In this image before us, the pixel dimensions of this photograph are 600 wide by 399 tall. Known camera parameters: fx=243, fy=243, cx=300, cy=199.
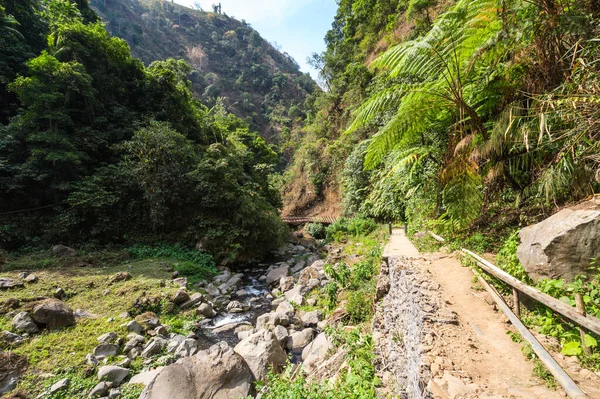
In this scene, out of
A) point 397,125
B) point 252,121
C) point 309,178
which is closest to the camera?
point 397,125

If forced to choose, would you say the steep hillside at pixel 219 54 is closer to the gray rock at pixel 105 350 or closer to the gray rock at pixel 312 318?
the gray rock at pixel 312 318

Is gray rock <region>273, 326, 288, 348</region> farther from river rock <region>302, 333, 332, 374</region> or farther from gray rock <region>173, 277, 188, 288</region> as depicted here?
gray rock <region>173, 277, 188, 288</region>

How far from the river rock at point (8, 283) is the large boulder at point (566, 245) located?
378 inches

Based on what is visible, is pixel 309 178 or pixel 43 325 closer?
pixel 43 325

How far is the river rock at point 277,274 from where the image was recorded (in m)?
8.84

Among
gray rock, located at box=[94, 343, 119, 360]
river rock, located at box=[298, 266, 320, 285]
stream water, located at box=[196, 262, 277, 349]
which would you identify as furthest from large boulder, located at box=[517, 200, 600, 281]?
gray rock, located at box=[94, 343, 119, 360]

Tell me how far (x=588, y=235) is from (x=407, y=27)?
17.2 m

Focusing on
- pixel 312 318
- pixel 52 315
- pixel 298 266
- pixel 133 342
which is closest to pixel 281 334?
pixel 312 318

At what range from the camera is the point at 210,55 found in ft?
162

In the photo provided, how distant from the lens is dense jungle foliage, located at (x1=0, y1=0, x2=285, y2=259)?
880 centimetres

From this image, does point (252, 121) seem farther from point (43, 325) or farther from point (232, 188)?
point (43, 325)

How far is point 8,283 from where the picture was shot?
5621mm

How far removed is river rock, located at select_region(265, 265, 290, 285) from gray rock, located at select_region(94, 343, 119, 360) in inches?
196

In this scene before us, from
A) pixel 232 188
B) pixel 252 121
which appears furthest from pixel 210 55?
pixel 232 188
